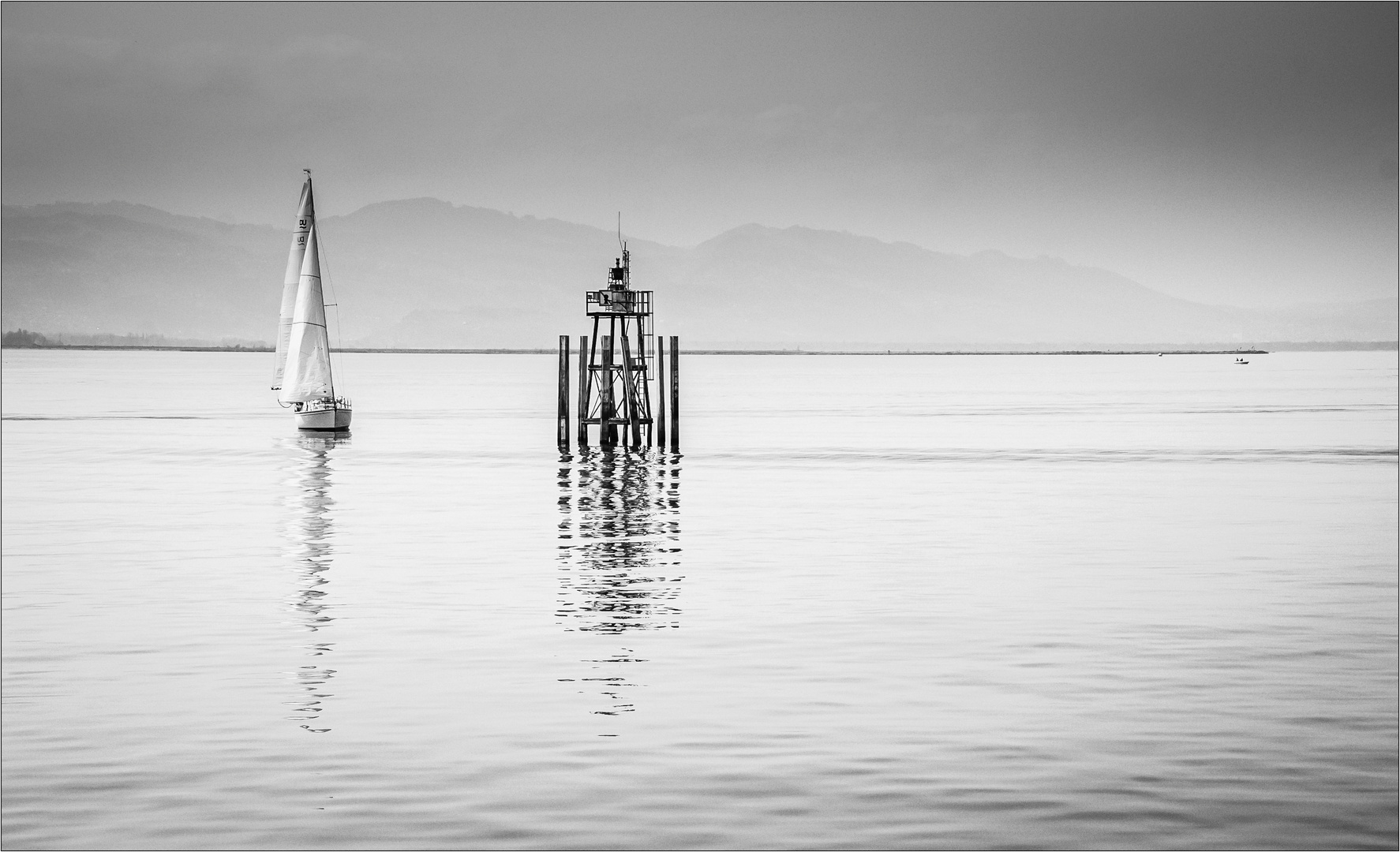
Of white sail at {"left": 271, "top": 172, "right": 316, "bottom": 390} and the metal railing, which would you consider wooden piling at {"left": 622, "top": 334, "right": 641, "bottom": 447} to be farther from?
white sail at {"left": 271, "top": 172, "right": 316, "bottom": 390}

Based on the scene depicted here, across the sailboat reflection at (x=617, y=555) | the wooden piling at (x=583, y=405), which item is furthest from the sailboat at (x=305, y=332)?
the sailboat reflection at (x=617, y=555)

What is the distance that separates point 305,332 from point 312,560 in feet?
152

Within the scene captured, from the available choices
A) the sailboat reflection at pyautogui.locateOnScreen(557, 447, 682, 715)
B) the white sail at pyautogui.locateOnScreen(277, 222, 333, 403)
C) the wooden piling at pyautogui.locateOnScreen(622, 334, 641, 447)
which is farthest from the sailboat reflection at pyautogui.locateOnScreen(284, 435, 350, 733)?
the wooden piling at pyautogui.locateOnScreen(622, 334, 641, 447)

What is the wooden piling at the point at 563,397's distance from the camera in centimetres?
6619

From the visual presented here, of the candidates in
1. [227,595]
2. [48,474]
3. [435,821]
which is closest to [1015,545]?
[227,595]

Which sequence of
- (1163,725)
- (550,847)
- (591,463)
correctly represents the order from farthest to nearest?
(591,463) < (1163,725) < (550,847)

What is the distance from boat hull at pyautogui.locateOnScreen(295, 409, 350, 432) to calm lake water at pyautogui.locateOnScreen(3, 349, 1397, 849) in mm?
28069

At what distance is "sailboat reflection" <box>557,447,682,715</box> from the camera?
24156 millimetres

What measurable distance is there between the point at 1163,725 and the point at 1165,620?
777cm

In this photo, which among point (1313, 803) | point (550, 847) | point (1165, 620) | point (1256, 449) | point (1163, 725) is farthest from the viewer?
point (1256, 449)

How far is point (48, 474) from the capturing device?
5759cm

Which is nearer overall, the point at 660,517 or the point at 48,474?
the point at 660,517

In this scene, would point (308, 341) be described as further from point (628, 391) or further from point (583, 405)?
point (628, 391)

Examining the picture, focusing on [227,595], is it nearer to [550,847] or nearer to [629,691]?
[629,691]
